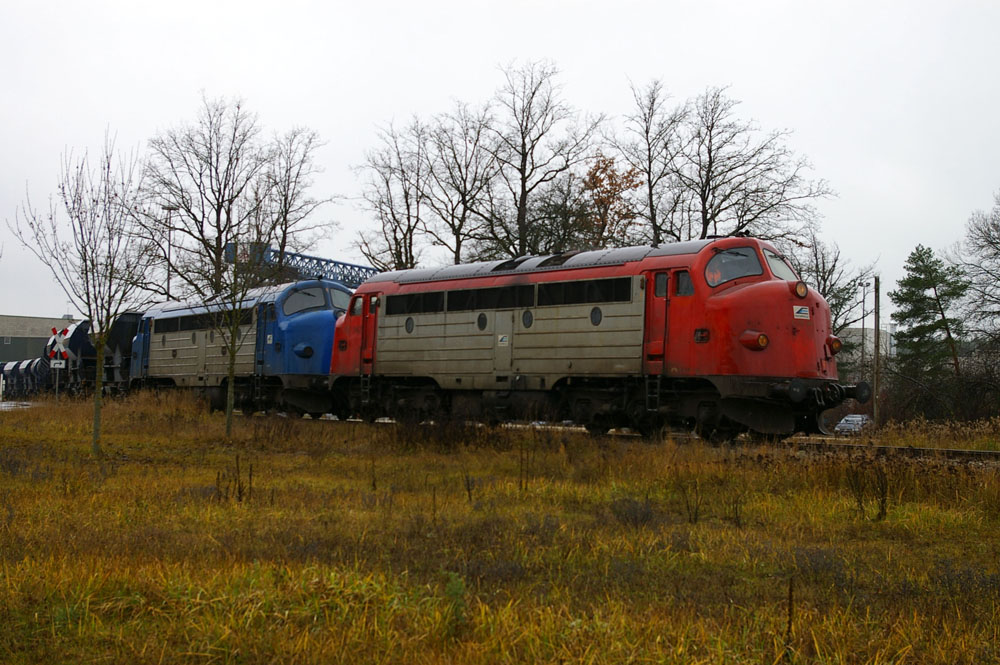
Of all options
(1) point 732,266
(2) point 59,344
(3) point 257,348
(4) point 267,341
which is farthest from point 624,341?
(2) point 59,344

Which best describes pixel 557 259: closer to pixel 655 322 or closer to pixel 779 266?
pixel 655 322

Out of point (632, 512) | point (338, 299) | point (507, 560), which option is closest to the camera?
point (507, 560)

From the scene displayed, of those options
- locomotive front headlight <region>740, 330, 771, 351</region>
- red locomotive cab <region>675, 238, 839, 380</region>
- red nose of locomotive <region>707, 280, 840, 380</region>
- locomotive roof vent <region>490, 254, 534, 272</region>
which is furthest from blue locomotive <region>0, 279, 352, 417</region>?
locomotive front headlight <region>740, 330, 771, 351</region>

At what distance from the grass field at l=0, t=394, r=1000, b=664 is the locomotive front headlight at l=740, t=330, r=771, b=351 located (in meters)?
2.30

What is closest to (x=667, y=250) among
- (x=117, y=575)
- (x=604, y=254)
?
(x=604, y=254)

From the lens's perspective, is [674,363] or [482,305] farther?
[482,305]

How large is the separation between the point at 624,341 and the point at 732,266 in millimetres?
2121

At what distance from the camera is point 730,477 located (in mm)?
9289

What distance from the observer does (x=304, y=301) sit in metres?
20.8

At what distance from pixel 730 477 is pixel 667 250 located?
5348 millimetres

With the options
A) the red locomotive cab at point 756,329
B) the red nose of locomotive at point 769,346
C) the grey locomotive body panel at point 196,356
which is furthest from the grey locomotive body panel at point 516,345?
the grey locomotive body panel at point 196,356

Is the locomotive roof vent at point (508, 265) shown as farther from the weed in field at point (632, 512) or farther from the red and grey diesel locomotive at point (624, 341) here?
the weed in field at point (632, 512)

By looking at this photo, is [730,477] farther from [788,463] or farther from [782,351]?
[782,351]

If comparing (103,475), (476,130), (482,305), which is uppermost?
(476,130)
